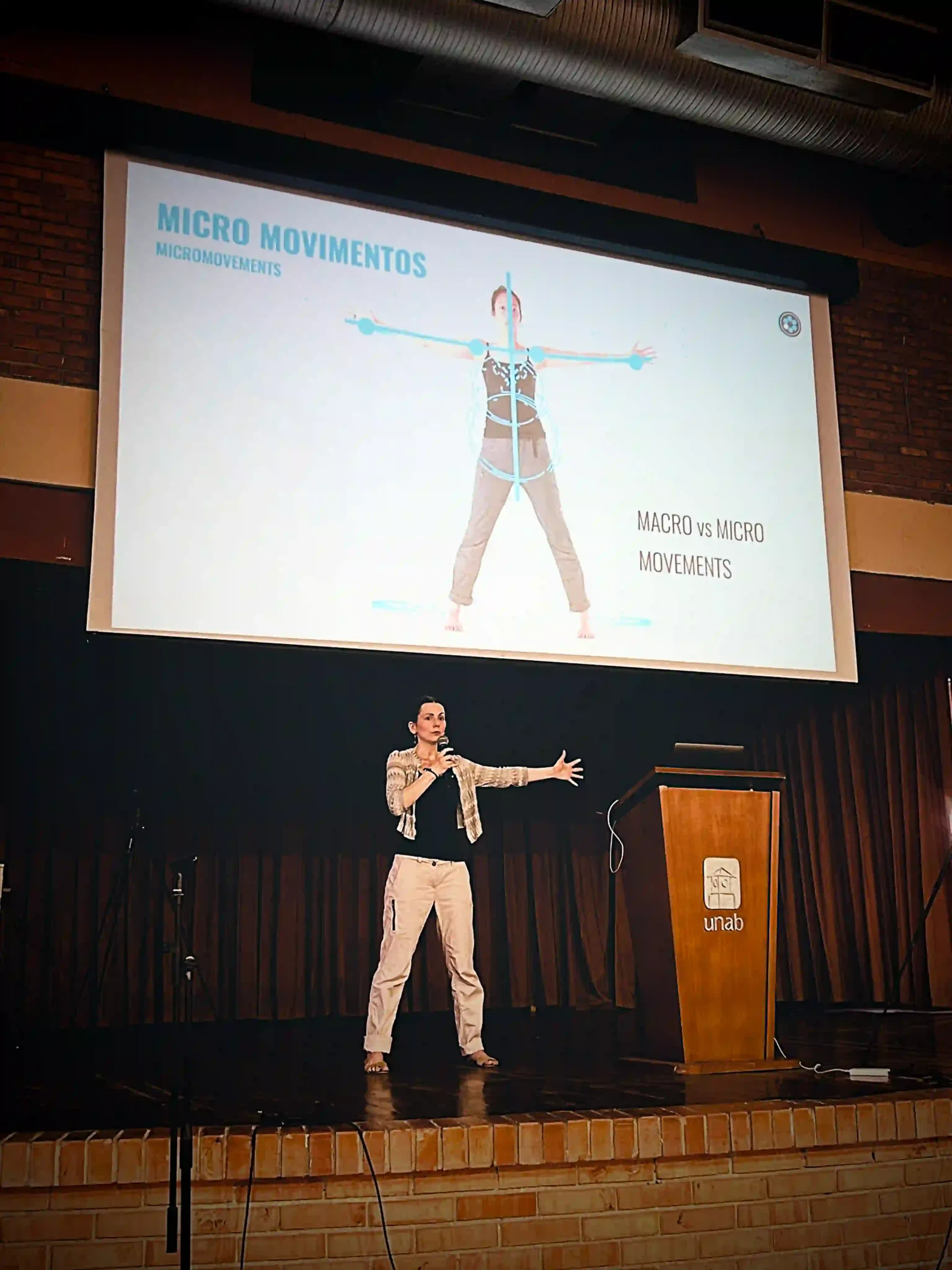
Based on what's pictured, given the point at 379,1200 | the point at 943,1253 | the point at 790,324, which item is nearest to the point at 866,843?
the point at 790,324

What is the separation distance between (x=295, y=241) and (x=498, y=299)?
0.84 m

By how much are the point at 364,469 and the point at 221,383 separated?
59 cm

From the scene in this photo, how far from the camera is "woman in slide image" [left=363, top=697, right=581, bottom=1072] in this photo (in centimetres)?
409

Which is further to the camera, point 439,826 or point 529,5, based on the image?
point 439,826

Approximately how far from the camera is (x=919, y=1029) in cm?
522

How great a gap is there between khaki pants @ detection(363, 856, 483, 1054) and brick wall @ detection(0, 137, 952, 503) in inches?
83.6

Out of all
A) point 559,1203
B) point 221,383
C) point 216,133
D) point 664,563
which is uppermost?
point 216,133

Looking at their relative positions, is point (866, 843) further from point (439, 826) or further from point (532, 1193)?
point (532, 1193)

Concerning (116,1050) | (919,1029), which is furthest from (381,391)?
(919,1029)

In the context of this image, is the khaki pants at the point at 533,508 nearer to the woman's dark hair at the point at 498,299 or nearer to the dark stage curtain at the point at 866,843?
the woman's dark hair at the point at 498,299

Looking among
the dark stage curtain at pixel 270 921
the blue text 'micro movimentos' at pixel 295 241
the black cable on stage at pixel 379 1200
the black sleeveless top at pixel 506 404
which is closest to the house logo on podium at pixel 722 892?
the black cable on stage at pixel 379 1200

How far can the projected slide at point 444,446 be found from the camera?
429 centimetres

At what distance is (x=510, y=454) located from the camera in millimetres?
4789

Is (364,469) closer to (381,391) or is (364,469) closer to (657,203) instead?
(381,391)
